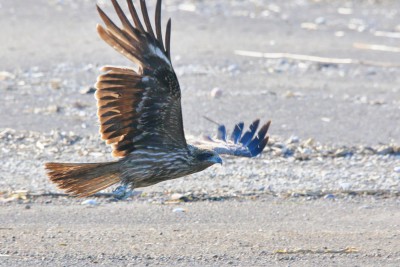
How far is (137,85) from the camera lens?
757cm

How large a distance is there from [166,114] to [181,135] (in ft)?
1.12

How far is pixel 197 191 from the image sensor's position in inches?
368

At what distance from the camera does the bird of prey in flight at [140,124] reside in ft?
24.6

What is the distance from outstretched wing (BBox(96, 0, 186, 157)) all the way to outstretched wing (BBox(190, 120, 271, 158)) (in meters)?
0.74

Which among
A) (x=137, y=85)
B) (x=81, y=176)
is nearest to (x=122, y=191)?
(x=81, y=176)

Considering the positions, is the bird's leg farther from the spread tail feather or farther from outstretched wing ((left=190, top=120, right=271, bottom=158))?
outstretched wing ((left=190, top=120, right=271, bottom=158))

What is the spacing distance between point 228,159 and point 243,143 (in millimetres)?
1798

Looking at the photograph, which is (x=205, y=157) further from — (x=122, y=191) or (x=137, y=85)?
(x=137, y=85)

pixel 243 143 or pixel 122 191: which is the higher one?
pixel 243 143


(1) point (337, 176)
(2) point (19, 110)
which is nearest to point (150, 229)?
(1) point (337, 176)

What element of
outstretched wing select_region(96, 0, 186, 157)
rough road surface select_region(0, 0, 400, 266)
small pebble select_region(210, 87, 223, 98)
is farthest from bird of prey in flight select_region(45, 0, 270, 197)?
small pebble select_region(210, 87, 223, 98)

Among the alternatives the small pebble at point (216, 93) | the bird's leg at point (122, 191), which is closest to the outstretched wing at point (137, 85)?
the bird's leg at point (122, 191)

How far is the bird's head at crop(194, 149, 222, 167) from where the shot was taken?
8258 mm

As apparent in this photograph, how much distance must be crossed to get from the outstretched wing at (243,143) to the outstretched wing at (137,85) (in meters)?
0.74
